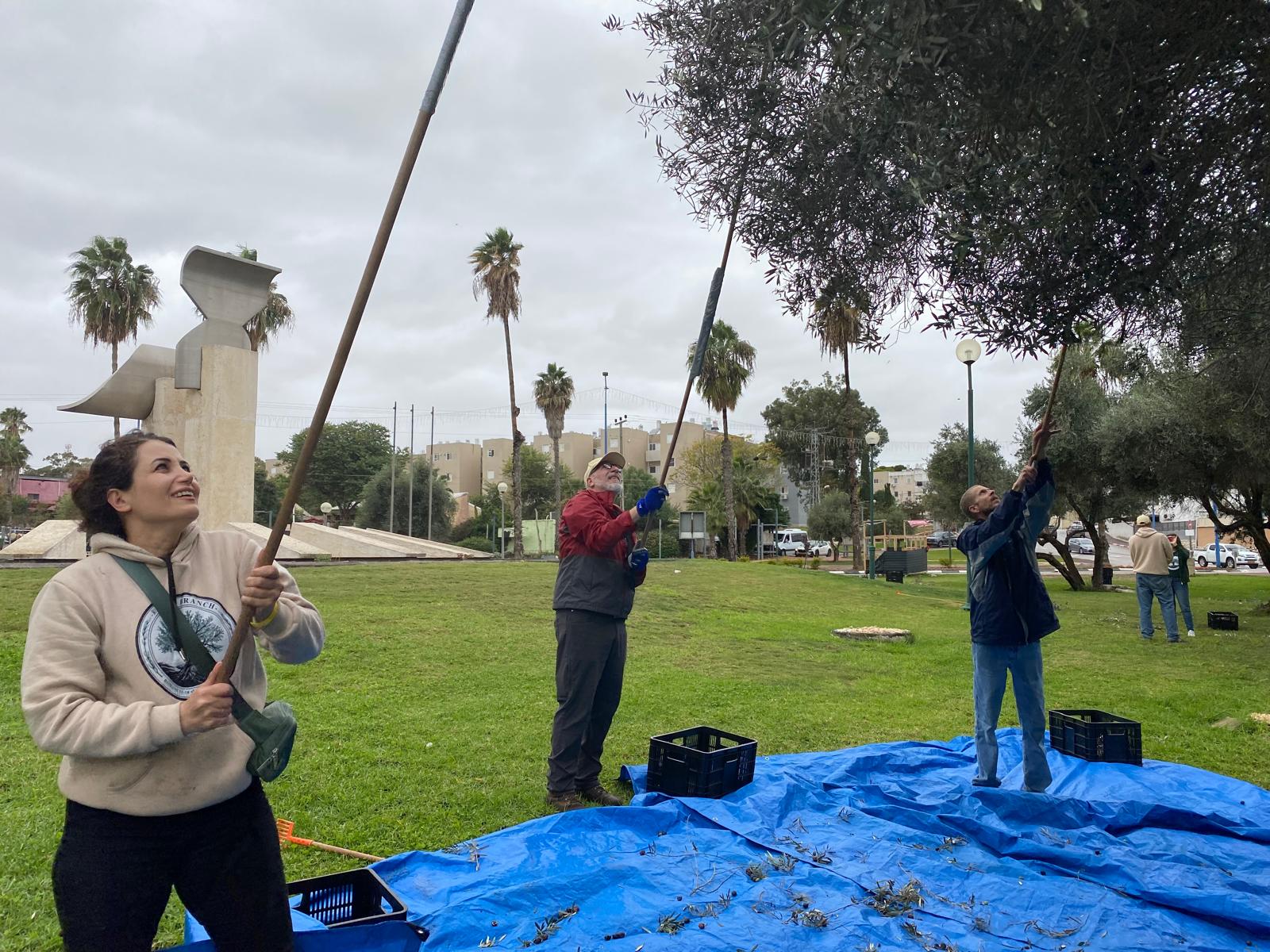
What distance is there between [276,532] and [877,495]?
60233 mm

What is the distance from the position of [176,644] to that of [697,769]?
3507mm

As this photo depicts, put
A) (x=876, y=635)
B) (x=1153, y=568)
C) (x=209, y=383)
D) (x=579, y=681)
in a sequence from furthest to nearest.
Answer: (x=209, y=383) < (x=876, y=635) < (x=1153, y=568) < (x=579, y=681)

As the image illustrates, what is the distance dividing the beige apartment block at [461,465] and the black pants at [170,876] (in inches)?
3294

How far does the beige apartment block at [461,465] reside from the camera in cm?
8518

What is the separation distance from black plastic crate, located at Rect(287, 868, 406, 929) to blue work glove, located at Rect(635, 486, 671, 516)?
90.6 inches

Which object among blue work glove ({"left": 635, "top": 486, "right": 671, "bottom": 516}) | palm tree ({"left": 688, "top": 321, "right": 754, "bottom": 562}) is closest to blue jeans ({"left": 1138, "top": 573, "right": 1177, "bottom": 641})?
blue work glove ({"left": 635, "top": 486, "right": 671, "bottom": 516})

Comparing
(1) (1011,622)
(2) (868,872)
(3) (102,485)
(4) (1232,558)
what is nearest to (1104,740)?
(1) (1011,622)

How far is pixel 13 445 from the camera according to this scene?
56688mm

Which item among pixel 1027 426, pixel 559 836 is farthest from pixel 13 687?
pixel 1027 426

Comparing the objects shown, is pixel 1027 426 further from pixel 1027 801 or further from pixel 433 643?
pixel 1027 801

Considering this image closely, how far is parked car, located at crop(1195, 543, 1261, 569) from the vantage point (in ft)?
161

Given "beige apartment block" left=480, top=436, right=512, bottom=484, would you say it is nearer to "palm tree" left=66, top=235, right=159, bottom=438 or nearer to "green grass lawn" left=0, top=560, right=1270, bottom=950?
"palm tree" left=66, top=235, right=159, bottom=438

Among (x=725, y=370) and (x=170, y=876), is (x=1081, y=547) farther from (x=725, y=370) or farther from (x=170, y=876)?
(x=170, y=876)

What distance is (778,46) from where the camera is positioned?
3.27 metres
